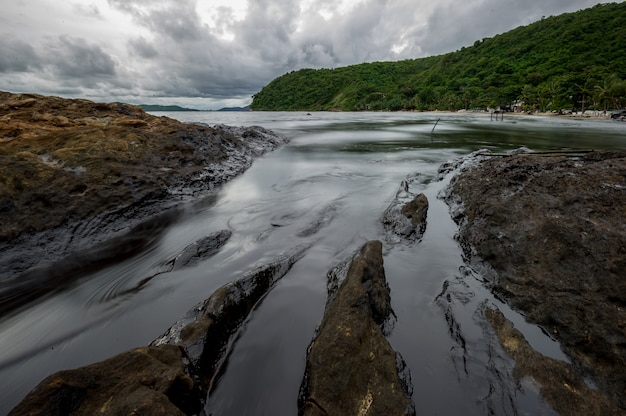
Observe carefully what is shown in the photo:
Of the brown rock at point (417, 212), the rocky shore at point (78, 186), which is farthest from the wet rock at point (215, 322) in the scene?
the brown rock at point (417, 212)

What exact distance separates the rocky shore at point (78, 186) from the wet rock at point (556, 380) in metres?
5.51

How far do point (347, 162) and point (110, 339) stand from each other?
10.8m

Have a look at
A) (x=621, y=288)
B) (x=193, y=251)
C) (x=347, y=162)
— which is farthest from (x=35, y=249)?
(x=347, y=162)

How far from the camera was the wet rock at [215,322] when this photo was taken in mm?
2391

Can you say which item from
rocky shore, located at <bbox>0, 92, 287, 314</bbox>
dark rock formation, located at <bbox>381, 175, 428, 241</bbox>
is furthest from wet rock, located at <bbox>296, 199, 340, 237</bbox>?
rocky shore, located at <bbox>0, 92, 287, 314</bbox>

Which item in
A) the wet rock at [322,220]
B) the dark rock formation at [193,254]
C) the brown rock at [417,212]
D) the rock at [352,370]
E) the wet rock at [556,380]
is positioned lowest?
the wet rock at [322,220]

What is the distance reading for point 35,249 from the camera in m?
4.54

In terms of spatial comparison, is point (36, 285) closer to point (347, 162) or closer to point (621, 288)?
point (621, 288)

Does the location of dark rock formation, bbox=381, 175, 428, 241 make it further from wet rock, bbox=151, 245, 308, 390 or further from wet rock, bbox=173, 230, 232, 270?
wet rock, bbox=173, 230, 232, 270

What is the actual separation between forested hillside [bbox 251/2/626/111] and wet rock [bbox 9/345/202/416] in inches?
2551

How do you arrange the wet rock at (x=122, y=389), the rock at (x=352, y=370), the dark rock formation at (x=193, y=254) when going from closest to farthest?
the wet rock at (x=122, y=389) → the rock at (x=352, y=370) → the dark rock formation at (x=193, y=254)

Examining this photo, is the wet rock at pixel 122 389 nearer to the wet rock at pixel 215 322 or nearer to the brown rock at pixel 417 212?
the wet rock at pixel 215 322

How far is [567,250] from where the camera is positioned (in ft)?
10.1

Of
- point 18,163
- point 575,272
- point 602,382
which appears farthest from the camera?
point 18,163
